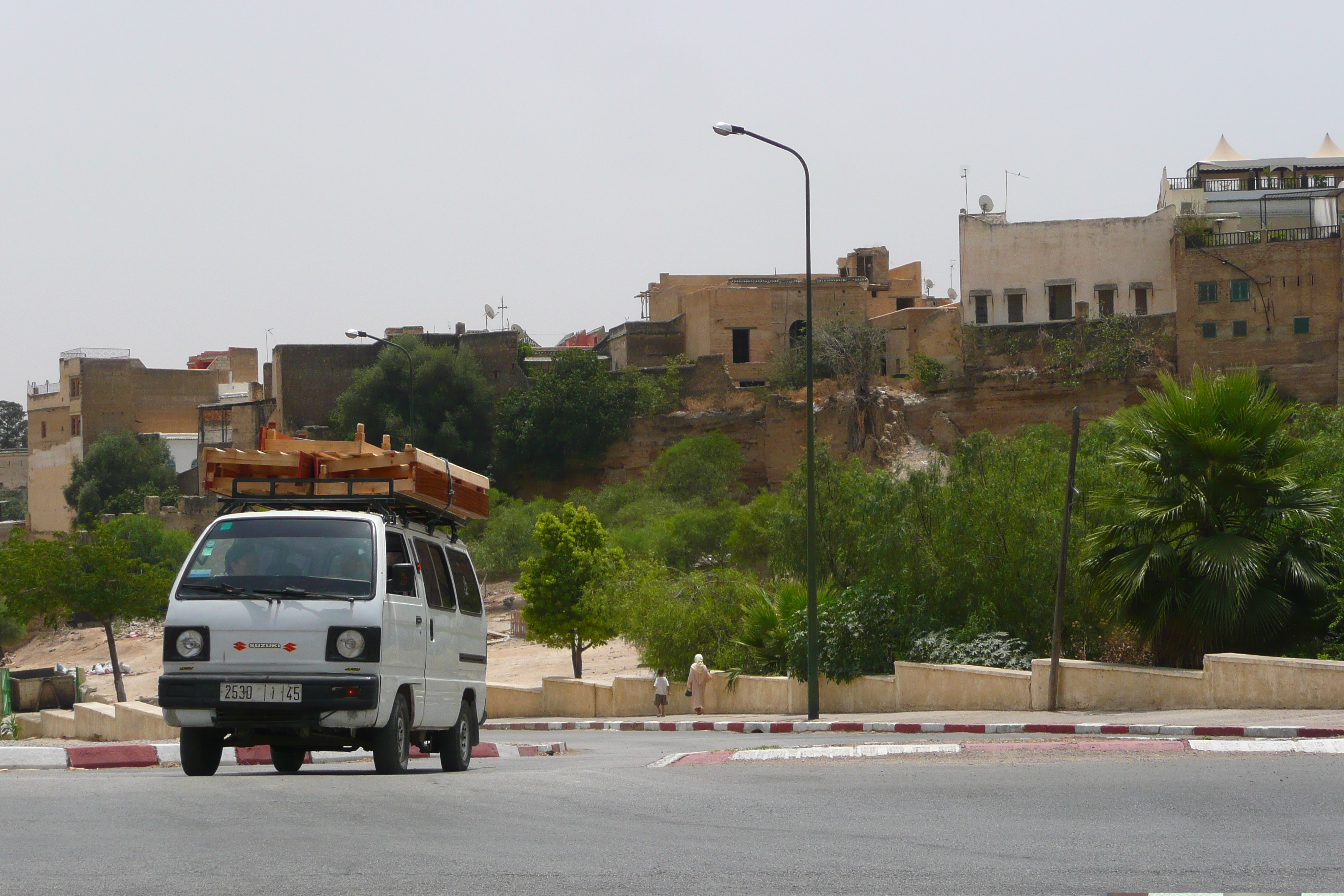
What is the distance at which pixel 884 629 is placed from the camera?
26.5 meters

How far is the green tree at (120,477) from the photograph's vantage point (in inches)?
3263

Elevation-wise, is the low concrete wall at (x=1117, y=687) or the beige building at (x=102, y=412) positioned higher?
the beige building at (x=102, y=412)

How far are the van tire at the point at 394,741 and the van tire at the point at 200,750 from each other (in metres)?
1.15

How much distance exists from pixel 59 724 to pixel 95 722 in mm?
3571

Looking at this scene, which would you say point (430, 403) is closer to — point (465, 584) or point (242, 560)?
point (465, 584)

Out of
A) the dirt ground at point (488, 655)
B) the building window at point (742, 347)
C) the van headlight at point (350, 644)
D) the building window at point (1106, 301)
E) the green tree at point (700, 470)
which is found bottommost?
the dirt ground at point (488, 655)

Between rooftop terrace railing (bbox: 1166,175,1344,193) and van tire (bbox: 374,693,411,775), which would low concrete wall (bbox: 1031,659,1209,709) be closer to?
van tire (bbox: 374,693,411,775)

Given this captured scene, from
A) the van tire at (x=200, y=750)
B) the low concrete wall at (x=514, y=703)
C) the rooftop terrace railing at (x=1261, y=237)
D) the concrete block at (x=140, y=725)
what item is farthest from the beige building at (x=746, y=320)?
the van tire at (x=200, y=750)

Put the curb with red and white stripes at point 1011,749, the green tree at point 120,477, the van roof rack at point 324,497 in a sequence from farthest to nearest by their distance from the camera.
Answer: the green tree at point 120,477
the curb with red and white stripes at point 1011,749
the van roof rack at point 324,497

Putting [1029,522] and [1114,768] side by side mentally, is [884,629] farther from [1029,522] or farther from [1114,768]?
[1114,768]

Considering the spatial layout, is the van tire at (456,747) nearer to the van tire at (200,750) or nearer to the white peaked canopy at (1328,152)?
the van tire at (200,750)

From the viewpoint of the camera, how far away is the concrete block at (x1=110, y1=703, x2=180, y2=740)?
69.1 ft

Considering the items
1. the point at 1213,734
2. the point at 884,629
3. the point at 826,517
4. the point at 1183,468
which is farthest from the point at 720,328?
the point at 1213,734

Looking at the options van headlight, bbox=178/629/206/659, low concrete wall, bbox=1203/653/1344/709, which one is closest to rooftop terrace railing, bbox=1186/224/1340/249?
low concrete wall, bbox=1203/653/1344/709
